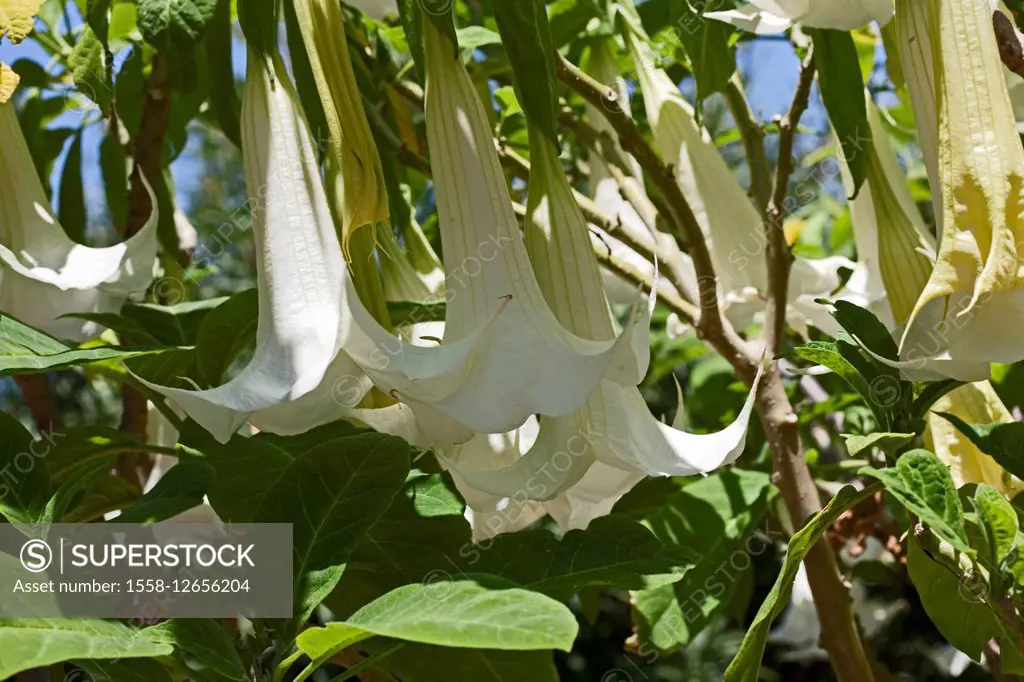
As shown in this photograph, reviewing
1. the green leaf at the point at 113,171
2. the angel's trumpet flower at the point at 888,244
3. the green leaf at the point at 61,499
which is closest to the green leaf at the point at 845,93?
the angel's trumpet flower at the point at 888,244

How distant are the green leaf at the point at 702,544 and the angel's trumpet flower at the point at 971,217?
361 millimetres

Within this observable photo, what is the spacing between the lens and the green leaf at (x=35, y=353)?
580 millimetres

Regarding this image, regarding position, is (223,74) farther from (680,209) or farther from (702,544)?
(702,544)

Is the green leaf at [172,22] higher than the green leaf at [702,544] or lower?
higher

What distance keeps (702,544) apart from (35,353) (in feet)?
1.95

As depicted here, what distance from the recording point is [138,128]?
3.74 feet

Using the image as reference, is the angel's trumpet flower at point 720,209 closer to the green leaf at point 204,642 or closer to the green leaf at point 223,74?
the green leaf at point 223,74

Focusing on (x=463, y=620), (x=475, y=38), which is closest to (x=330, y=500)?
(x=463, y=620)

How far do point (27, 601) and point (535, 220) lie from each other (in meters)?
0.35

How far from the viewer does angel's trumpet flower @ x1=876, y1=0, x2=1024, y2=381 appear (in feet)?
1.91

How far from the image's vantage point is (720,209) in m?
1.02

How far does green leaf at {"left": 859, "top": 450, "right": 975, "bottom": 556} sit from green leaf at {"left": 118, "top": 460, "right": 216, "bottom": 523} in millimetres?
397

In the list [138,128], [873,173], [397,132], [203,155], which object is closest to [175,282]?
[138,128]

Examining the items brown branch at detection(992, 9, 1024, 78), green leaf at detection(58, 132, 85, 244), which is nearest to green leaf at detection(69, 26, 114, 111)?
green leaf at detection(58, 132, 85, 244)
